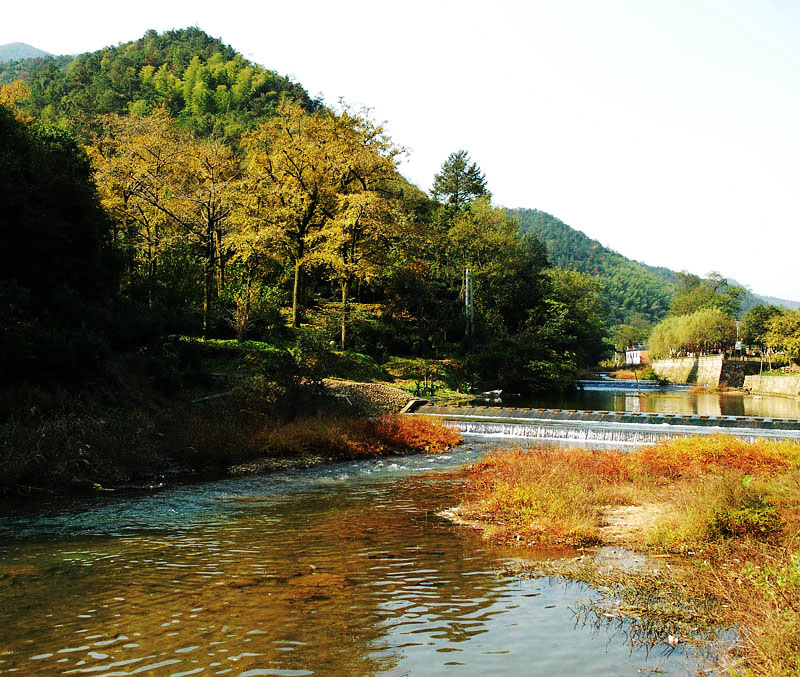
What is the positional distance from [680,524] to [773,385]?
57.1 meters

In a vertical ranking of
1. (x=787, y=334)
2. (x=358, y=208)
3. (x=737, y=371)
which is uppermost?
(x=358, y=208)

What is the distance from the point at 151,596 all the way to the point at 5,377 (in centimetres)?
1076

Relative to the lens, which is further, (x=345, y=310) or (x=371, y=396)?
(x=345, y=310)

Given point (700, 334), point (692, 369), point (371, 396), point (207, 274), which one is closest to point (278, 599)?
point (371, 396)

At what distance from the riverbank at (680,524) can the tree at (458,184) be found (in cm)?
6855

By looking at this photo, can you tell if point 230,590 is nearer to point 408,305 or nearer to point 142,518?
point 142,518

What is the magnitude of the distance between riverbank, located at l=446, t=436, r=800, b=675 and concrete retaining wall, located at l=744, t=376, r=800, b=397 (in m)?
46.8

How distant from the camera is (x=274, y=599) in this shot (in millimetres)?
6598

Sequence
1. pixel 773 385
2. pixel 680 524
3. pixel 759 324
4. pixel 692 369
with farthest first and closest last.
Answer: pixel 692 369 → pixel 759 324 → pixel 773 385 → pixel 680 524

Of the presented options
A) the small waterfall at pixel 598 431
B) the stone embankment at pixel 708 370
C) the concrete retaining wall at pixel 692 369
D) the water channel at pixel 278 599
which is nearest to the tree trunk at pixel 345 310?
the small waterfall at pixel 598 431

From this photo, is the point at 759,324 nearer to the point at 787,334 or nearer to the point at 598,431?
the point at 787,334

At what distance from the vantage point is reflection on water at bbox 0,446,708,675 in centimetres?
526

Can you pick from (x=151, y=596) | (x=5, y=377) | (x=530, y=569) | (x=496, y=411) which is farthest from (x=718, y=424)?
(x=5, y=377)

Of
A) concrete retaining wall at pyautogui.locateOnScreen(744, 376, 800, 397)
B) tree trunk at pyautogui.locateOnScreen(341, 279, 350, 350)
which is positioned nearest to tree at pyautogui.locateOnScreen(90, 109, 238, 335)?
tree trunk at pyautogui.locateOnScreen(341, 279, 350, 350)
